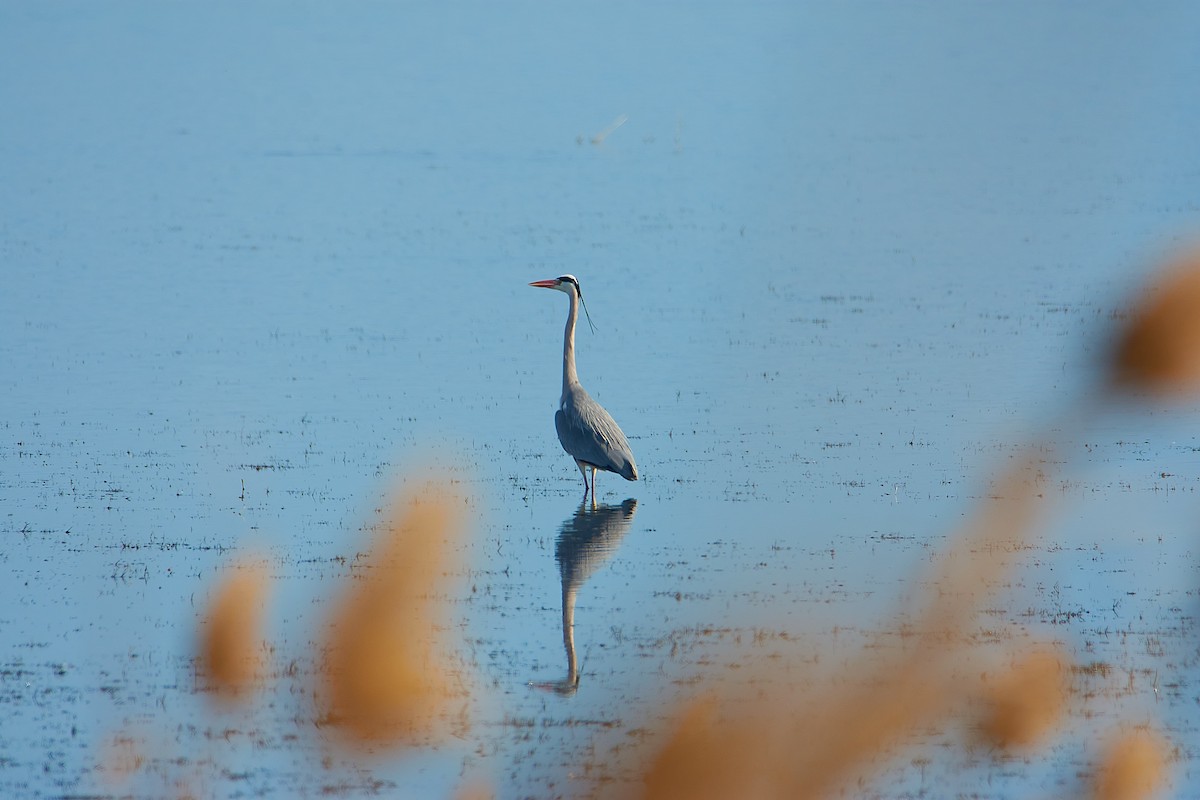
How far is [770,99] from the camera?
0.95 metres

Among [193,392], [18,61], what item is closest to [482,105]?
[18,61]

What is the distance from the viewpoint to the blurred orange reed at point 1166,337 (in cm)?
84

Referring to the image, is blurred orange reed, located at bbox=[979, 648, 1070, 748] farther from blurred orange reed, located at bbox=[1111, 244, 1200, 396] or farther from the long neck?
blurred orange reed, located at bbox=[1111, 244, 1200, 396]

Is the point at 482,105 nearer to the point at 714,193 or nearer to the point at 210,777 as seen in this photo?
the point at 714,193

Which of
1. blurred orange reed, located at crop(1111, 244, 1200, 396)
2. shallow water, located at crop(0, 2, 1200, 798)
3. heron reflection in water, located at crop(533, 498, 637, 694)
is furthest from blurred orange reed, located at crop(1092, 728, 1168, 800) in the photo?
blurred orange reed, located at crop(1111, 244, 1200, 396)

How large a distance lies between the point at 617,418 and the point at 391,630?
10945 mm

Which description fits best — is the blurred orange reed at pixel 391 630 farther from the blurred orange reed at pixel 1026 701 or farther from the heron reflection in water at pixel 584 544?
the heron reflection in water at pixel 584 544

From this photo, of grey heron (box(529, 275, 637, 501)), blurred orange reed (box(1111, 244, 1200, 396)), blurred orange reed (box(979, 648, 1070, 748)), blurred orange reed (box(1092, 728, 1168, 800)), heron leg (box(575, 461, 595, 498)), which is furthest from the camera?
heron leg (box(575, 461, 595, 498))

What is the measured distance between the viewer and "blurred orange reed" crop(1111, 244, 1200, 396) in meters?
0.84

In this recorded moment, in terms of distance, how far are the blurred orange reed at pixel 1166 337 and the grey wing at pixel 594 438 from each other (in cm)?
864

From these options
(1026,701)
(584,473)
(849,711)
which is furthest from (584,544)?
(849,711)

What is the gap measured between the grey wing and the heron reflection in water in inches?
9.8

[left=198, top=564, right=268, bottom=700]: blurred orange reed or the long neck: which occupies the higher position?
[left=198, top=564, right=268, bottom=700]: blurred orange reed

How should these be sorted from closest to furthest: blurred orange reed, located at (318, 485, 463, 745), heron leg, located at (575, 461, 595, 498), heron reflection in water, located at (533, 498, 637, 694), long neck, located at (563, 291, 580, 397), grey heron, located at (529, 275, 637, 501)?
blurred orange reed, located at (318, 485, 463, 745) → heron reflection in water, located at (533, 498, 637, 694) → grey heron, located at (529, 275, 637, 501) → heron leg, located at (575, 461, 595, 498) → long neck, located at (563, 291, 580, 397)
